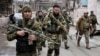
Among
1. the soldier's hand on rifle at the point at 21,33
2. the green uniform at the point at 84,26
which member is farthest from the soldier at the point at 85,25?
the soldier's hand on rifle at the point at 21,33

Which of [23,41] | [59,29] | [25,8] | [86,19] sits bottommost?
[86,19]

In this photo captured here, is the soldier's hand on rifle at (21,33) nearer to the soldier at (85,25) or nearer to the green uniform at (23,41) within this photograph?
the green uniform at (23,41)

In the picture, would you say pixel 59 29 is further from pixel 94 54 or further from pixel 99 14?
pixel 99 14

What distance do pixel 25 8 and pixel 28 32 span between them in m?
0.45

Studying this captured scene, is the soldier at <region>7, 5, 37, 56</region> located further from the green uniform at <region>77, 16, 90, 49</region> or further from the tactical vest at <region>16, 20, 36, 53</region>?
the green uniform at <region>77, 16, 90, 49</region>

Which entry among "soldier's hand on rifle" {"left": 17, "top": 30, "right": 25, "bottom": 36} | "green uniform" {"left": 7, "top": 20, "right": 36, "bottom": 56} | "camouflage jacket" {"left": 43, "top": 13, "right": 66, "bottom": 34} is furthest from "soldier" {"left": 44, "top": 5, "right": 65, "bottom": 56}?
"soldier's hand on rifle" {"left": 17, "top": 30, "right": 25, "bottom": 36}

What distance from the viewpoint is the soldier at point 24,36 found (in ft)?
18.0

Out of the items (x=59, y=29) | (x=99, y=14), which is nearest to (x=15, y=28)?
(x=59, y=29)

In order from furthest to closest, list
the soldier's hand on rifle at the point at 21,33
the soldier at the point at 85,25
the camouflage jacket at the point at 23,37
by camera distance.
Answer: the soldier at the point at 85,25
the camouflage jacket at the point at 23,37
the soldier's hand on rifle at the point at 21,33

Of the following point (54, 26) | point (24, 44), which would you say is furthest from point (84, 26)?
point (24, 44)

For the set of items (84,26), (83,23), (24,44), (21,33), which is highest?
(21,33)

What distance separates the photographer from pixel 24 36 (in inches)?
218

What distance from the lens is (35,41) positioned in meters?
5.48

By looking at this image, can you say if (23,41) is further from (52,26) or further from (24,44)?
(52,26)
